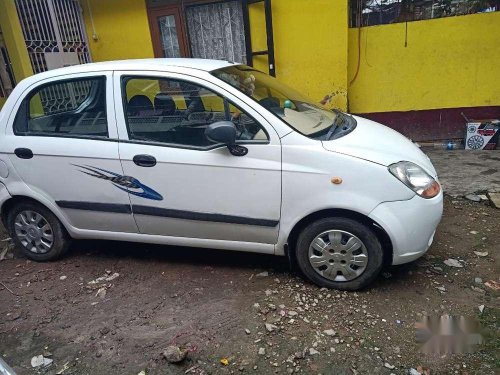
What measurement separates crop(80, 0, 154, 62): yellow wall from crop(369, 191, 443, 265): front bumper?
539 centimetres

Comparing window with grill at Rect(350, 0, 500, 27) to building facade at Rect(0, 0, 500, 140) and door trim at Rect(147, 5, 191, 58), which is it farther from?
door trim at Rect(147, 5, 191, 58)

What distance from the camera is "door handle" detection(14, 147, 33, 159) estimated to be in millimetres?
3223

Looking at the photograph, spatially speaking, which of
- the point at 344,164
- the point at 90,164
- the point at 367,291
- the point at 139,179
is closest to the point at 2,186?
the point at 90,164

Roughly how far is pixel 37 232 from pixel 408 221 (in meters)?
3.14

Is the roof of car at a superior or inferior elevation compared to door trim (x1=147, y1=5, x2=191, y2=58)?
inferior

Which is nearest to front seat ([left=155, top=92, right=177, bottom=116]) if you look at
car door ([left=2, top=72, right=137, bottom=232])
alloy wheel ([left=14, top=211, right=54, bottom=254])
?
car door ([left=2, top=72, right=137, bottom=232])

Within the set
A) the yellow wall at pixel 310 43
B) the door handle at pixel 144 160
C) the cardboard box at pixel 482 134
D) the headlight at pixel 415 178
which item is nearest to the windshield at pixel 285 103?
the headlight at pixel 415 178

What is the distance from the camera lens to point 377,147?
281 cm

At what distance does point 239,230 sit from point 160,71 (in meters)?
1.35

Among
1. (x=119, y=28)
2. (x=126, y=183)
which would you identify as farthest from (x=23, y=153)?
(x=119, y=28)

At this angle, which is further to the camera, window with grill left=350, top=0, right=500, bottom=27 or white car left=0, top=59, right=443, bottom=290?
window with grill left=350, top=0, right=500, bottom=27

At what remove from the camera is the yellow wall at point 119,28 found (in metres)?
6.44

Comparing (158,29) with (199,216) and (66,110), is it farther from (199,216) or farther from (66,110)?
(199,216)

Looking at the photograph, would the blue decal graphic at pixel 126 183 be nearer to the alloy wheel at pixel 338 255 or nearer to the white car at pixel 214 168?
the white car at pixel 214 168
